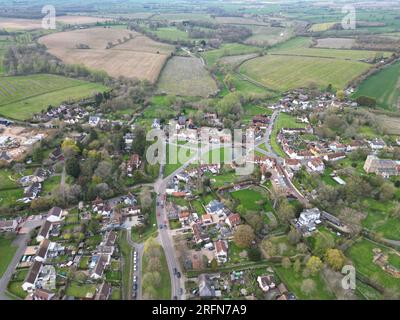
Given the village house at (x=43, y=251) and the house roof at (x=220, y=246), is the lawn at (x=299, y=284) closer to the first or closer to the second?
the house roof at (x=220, y=246)

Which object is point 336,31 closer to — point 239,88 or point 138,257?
point 239,88

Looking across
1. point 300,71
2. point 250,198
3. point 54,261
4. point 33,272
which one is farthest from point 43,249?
point 300,71

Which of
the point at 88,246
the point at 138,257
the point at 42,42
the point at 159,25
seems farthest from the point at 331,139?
the point at 159,25

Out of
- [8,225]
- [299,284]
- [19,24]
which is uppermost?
[19,24]

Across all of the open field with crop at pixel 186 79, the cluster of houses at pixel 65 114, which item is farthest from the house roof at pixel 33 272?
the open field with crop at pixel 186 79

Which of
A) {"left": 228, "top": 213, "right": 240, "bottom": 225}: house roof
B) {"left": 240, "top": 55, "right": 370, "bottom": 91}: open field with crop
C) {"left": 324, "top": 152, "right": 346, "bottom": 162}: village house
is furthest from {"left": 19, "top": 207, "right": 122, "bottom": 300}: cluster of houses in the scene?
{"left": 240, "top": 55, "right": 370, "bottom": 91}: open field with crop

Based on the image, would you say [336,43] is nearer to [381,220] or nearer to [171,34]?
[171,34]
